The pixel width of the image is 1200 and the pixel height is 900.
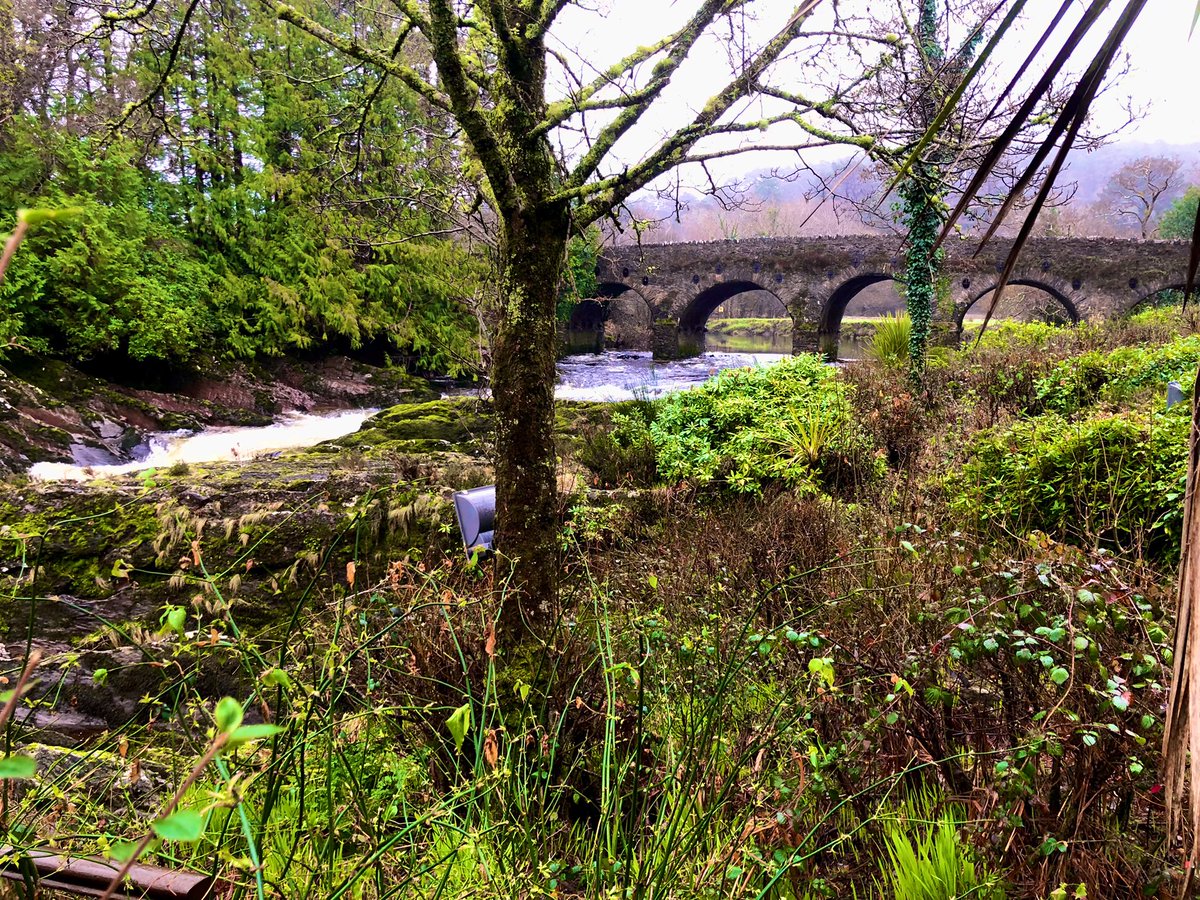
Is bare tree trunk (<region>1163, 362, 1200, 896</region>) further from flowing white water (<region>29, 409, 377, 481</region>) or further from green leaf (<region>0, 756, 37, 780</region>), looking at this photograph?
flowing white water (<region>29, 409, 377, 481</region>)

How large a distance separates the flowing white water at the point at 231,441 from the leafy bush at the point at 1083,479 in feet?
27.0

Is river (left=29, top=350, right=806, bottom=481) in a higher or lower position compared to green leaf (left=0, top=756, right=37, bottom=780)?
lower

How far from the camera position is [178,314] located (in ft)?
40.5

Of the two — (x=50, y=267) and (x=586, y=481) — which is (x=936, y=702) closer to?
(x=586, y=481)

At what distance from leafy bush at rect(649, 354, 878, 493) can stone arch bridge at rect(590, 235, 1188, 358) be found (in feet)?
35.3

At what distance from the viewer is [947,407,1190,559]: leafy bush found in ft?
12.7

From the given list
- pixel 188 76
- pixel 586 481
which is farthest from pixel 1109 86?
pixel 188 76

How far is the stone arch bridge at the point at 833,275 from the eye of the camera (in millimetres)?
20812

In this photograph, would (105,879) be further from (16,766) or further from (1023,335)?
(1023,335)

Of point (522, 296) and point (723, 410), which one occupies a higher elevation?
point (522, 296)

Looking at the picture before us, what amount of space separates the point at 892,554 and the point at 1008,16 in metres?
3.35

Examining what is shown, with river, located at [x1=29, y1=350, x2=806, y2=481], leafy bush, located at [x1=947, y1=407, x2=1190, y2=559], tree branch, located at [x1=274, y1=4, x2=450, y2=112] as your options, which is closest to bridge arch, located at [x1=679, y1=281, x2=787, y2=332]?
river, located at [x1=29, y1=350, x2=806, y2=481]

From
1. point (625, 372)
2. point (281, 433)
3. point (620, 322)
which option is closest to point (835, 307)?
point (625, 372)

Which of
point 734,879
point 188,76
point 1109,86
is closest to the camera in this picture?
point 734,879
